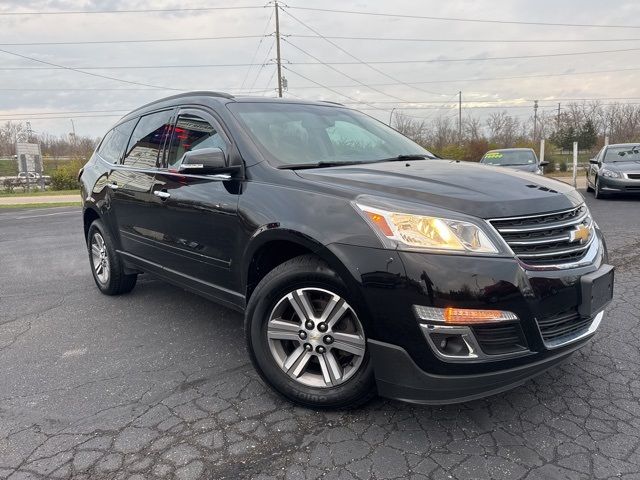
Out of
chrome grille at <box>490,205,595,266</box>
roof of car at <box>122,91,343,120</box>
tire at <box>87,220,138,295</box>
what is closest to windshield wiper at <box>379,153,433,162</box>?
roof of car at <box>122,91,343,120</box>

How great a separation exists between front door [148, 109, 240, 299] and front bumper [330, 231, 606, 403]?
3.51ft

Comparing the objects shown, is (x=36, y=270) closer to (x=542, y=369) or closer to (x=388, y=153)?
(x=388, y=153)

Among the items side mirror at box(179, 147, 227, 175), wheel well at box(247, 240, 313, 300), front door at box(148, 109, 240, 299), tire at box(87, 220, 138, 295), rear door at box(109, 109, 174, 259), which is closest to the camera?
wheel well at box(247, 240, 313, 300)

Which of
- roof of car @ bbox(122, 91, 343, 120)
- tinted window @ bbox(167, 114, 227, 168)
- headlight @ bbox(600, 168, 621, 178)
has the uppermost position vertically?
roof of car @ bbox(122, 91, 343, 120)

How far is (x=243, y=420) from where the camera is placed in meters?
2.77

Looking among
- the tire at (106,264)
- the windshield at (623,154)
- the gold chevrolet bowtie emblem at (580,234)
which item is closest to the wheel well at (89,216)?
the tire at (106,264)

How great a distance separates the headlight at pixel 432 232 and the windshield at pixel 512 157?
1301cm

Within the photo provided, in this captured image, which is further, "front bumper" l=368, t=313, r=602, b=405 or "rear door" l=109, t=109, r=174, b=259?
"rear door" l=109, t=109, r=174, b=259

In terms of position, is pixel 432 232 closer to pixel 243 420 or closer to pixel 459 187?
pixel 459 187

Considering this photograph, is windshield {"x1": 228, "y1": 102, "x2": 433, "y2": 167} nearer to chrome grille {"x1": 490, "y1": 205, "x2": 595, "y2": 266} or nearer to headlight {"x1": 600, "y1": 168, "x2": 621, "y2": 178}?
chrome grille {"x1": 490, "y1": 205, "x2": 595, "y2": 266}

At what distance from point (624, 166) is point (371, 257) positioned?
1245cm

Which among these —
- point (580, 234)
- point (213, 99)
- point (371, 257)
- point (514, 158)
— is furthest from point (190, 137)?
point (514, 158)

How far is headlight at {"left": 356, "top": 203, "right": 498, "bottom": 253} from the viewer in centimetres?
234

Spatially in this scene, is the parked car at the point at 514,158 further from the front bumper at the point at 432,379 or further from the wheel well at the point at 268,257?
the front bumper at the point at 432,379
